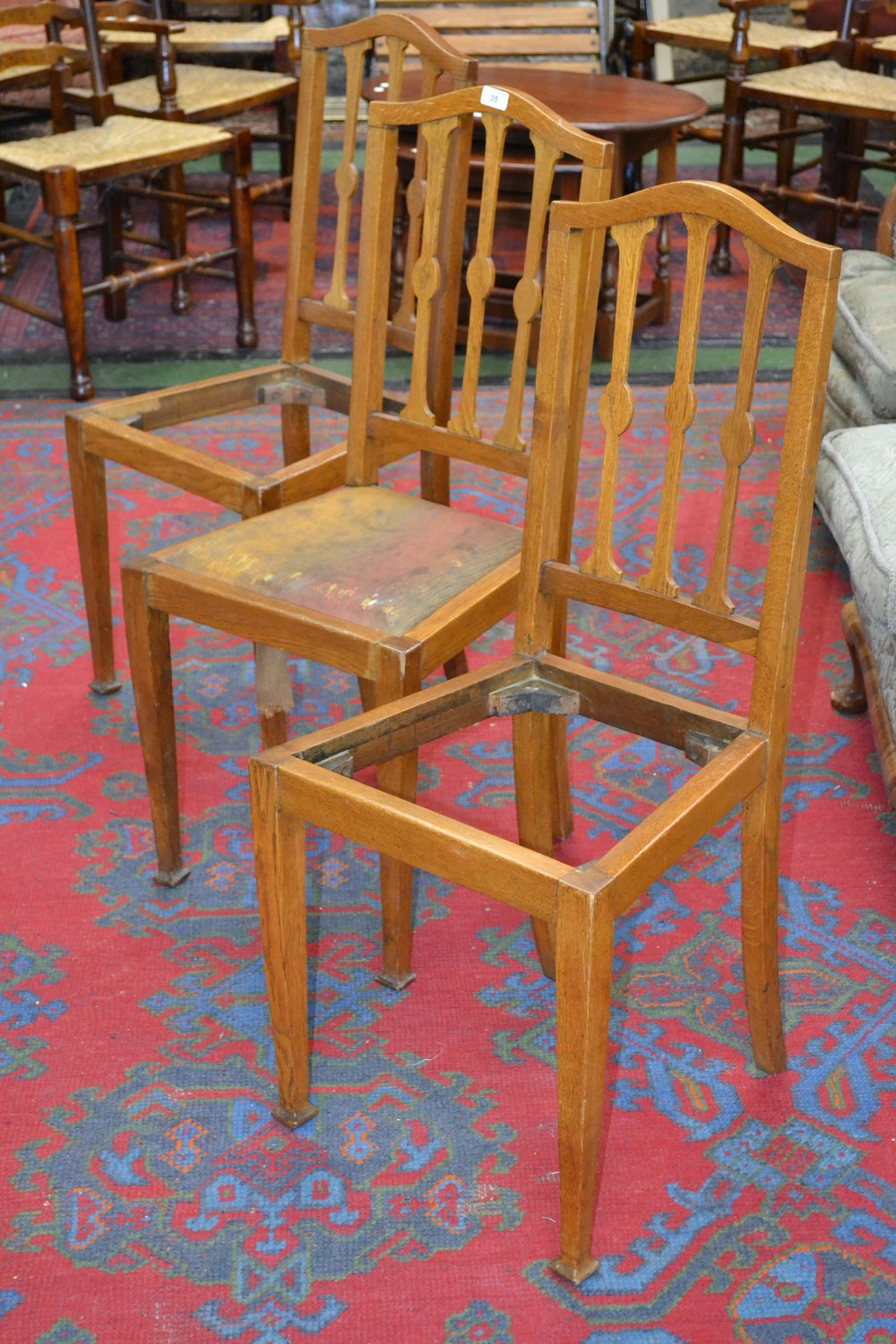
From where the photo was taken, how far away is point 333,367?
4.29 m

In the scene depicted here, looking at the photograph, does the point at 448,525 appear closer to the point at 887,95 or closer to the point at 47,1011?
the point at 47,1011

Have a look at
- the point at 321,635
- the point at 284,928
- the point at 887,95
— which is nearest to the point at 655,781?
the point at 321,635

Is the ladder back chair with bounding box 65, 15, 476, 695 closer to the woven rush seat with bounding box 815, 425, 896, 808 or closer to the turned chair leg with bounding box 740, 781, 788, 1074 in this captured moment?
the woven rush seat with bounding box 815, 425, 896, 808

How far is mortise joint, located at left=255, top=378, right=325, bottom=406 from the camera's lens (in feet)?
8.30

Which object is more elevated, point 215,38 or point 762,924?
point 215,38

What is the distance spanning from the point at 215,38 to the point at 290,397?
297cm

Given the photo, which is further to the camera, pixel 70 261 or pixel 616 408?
pixel 70 261

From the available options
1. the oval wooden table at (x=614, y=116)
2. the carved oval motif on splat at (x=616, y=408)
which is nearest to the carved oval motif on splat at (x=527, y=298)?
the carved oval motif on splat at (x=616, y=408)

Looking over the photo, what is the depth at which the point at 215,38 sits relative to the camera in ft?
16.3

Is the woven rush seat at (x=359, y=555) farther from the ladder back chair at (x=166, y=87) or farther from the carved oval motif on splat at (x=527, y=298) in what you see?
the ladder back chair at (x=166, y=87)

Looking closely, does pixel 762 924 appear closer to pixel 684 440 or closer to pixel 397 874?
pixel 397 874

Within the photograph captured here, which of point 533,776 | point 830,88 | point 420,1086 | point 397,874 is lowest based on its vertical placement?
point 420,1086

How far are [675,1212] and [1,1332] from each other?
735mm

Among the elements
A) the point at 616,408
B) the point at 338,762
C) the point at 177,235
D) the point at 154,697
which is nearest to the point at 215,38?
the point at 177,235
